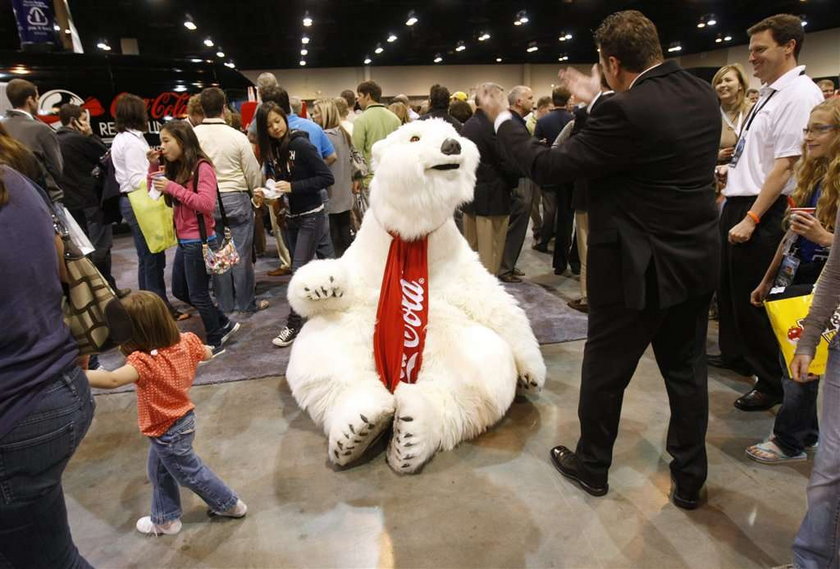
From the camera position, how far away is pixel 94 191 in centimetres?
451

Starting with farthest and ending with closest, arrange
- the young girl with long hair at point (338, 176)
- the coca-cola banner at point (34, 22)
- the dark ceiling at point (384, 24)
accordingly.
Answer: the dark ceiling at point (384, 24), the coca-cola banner at point (34, 22), the young girl with long hair at point (338, 176)

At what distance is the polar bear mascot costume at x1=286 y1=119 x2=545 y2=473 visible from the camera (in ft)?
7.81

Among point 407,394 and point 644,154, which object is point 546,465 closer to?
point 407,394

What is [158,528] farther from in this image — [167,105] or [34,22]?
[34,22]

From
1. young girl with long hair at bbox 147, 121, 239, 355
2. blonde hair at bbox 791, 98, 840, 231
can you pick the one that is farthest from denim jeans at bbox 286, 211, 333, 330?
blonde hair at bbox 791, 98, 840, 231

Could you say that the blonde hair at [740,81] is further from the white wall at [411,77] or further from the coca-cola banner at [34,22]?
the white wall at [411,77]

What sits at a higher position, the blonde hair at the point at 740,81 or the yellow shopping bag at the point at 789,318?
the blonde hair at the point at 740,81

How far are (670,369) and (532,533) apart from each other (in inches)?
32.2

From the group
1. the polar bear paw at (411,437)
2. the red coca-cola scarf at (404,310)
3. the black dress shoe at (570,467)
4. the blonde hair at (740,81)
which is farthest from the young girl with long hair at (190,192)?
the blonde hair at (740,81)

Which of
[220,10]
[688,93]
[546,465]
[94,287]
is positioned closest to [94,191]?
[94,287]

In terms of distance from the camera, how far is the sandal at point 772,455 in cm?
235

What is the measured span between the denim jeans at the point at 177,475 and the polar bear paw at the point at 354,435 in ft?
1.47

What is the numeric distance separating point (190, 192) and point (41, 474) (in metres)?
2.46

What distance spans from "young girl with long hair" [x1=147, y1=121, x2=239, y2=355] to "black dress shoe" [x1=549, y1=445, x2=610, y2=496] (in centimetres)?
243
